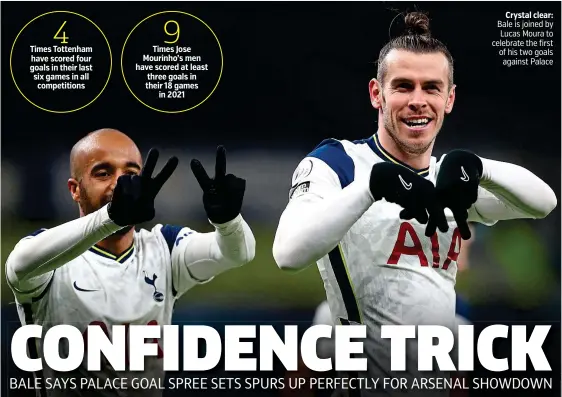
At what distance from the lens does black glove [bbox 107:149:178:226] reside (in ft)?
12.9

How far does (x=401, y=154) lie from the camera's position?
407 cm

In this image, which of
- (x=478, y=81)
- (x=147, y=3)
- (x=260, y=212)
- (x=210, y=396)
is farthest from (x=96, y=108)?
(x=478, y=81)

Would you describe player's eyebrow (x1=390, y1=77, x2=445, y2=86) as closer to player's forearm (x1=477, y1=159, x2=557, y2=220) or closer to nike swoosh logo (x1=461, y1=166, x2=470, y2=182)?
player's forearm (x1=477, y1=159, x2=557, y2=220)

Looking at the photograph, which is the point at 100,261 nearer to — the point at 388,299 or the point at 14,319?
the point at 14,319

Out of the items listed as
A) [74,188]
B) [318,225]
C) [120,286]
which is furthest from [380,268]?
[74,188]

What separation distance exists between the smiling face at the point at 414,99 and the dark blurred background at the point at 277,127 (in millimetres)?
368

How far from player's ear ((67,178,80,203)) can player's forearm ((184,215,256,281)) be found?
0.56 m

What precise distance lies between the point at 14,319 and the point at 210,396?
959mm

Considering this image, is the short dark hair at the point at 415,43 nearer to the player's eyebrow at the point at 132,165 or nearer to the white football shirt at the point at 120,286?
the white football shirt at the point at 120,286

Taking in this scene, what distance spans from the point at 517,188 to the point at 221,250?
1.27 m

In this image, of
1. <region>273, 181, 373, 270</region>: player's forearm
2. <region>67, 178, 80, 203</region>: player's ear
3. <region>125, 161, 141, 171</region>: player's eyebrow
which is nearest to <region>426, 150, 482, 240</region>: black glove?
<region>273, 181, 373, 270</region>: player's forearm

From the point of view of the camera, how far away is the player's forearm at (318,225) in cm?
339

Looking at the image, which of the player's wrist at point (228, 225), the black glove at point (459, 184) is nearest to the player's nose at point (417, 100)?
the black glove at point (459, 184)

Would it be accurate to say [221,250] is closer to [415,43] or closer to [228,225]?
[228,225]
